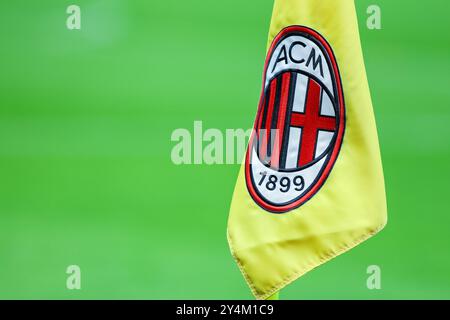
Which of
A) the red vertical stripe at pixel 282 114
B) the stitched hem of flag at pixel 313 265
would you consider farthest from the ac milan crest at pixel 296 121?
the stitched hem of flag at pixel 313 265

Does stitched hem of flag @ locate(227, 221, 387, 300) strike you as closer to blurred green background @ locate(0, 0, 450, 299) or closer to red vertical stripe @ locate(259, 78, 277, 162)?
red vertical stripe @ locate(259, 78, 277, 162)

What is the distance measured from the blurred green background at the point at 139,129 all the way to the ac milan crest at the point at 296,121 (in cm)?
53

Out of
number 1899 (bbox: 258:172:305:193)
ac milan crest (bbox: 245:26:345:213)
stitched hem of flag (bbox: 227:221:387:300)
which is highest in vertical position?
ac milan crest (bbox: 245:26:345:213)

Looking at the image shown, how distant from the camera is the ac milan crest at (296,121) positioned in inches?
45.6

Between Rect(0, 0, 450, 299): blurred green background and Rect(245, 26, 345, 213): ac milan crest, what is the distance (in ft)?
1.75

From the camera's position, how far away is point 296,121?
1171 mm

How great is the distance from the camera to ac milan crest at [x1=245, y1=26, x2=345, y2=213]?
3.80 ft

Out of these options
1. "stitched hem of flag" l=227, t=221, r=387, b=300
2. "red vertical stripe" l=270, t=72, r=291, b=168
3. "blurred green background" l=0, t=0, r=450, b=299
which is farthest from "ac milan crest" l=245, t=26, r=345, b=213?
"blurred green background" l=0, t=0, r=450, b=299

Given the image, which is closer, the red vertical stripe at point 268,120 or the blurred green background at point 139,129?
the red vertical stripe at point 268,120

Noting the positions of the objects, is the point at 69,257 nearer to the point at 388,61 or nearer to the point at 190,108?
the point at 190,108

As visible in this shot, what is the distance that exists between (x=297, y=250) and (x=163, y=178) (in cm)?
65

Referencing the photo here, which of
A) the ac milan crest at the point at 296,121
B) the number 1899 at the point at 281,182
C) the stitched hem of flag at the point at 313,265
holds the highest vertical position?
the ac milan crest at the point at 296,121

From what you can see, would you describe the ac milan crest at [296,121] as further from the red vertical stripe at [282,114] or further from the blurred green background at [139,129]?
the blurred green background at [139,129]

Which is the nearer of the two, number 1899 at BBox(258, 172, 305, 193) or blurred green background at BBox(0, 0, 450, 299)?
number 1899 at BBox(258, 172, 305, 193)
